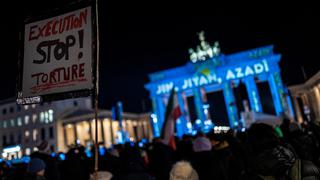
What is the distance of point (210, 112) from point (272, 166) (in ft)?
190

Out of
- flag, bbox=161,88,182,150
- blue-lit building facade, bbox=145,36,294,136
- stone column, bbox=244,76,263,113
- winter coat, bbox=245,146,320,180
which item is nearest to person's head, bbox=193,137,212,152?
flag, bbox=161,88,182,150

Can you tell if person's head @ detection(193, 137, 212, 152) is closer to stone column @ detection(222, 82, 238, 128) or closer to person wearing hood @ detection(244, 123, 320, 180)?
person wearing hood @ detection(244, 123, 320, 180)

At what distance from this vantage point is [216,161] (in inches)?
246

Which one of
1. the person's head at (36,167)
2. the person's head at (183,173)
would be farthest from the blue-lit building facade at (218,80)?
the person's head at (183,173)

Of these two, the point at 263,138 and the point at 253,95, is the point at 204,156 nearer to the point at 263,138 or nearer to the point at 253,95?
the point at 263,138

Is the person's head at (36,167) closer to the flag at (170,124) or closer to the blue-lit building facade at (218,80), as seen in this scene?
the flag at (170,124)

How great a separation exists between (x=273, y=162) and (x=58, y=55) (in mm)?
2408

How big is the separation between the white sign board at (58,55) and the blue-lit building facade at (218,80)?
43.2 meters

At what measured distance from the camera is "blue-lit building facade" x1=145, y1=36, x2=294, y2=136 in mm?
48438

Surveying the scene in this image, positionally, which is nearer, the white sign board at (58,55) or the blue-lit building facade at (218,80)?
the white sign board at (58,55)

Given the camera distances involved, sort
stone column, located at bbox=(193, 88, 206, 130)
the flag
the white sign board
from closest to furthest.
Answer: the white sign board < the flag < stone column, located at bbox=(193, 88, 206, 130)

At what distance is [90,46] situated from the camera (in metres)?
2.98

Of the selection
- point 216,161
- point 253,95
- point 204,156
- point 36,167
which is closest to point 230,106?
point 253,95

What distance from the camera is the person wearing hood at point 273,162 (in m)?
2.34
